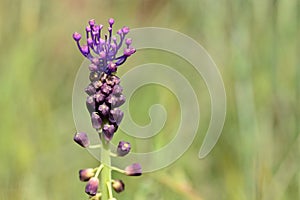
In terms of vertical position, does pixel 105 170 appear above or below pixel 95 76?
below

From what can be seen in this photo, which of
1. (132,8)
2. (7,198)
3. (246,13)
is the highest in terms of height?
(132,8)

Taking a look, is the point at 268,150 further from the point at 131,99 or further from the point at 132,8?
the point at 132,8

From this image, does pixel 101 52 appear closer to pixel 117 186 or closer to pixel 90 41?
pixel 90 41

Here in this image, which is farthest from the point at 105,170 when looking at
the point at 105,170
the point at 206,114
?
the point at 206,114

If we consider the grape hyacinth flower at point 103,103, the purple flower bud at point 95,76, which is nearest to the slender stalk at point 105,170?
the grape hyacinth flower at point 103,103

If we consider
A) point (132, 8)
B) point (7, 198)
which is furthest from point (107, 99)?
point (132, 8)
